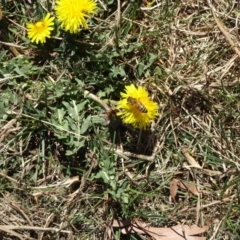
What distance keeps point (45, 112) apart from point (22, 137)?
0.75ft

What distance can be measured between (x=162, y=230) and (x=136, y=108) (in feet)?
2.74

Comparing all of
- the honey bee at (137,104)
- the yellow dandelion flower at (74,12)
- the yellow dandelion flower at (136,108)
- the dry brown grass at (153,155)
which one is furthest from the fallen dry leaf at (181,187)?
the yellow dandelion flower at (74,12)

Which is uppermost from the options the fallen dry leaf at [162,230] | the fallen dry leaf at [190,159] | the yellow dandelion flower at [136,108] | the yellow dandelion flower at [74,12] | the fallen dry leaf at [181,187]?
the yellow dandelion flower at [74,12]

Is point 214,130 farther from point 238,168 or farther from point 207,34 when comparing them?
point 207,34

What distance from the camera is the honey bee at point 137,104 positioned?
2.41m

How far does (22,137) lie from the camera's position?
2.78 meters

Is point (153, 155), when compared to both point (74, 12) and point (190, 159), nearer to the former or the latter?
point (190, 159)

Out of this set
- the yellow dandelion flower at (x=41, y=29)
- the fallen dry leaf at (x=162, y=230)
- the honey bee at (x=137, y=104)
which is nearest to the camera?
the honey bee at (x=137, y=104)

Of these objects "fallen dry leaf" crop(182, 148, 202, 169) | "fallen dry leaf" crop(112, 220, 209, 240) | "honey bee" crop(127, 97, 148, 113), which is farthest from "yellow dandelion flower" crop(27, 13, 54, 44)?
"fallen dry leaf" crop(112, 220, 209, 240)

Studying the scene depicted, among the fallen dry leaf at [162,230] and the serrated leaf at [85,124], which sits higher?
the serrated leaf at [85,124]

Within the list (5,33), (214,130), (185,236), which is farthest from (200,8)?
(185,236)

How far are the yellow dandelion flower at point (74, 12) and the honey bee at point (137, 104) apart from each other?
51 cm

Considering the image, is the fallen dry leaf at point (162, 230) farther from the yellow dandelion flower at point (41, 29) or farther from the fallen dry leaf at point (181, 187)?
the yellow dandelion flower at point (41, 29)

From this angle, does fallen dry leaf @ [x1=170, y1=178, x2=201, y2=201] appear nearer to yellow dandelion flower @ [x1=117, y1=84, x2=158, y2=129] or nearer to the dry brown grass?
the dry brown grass
